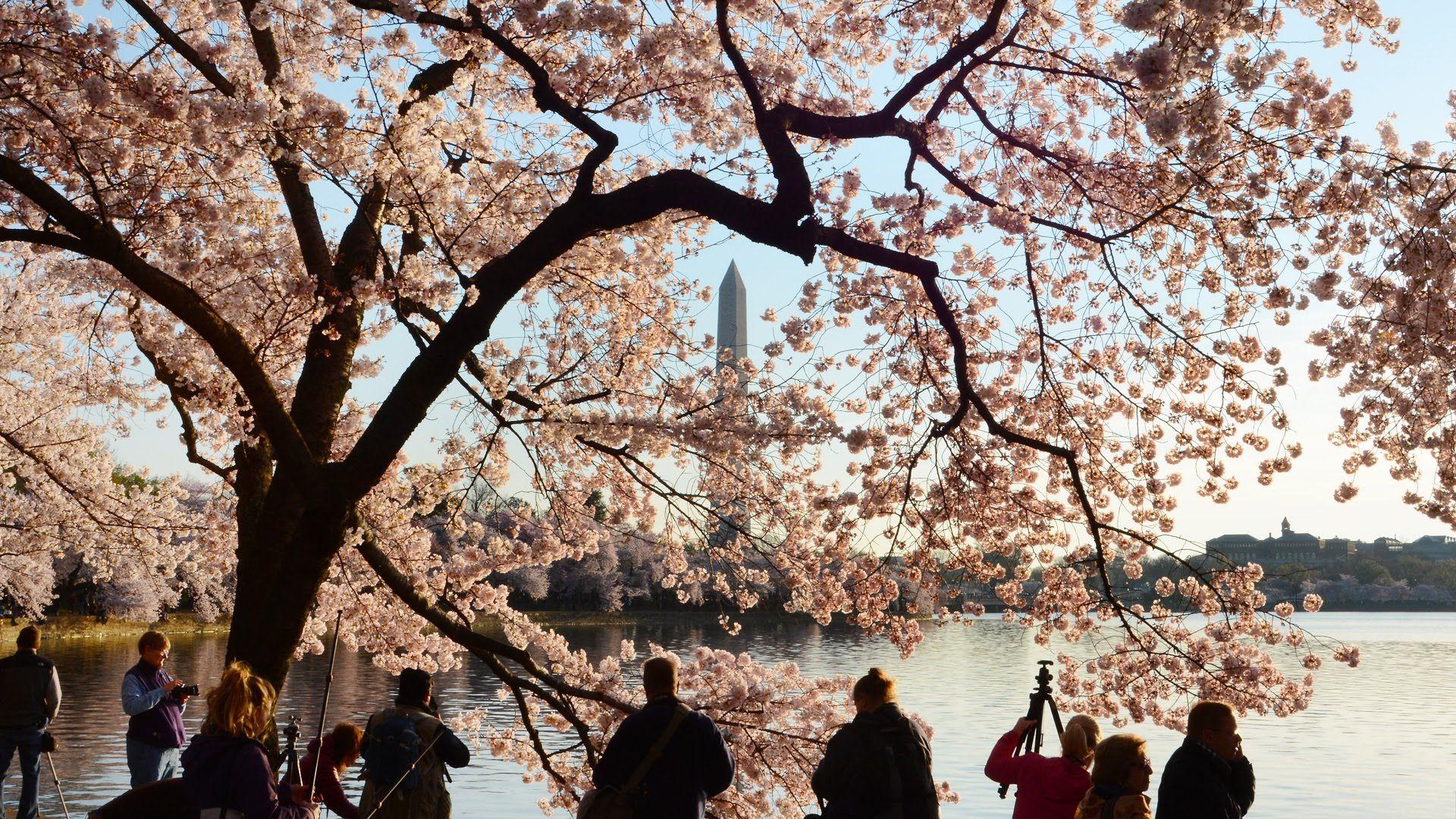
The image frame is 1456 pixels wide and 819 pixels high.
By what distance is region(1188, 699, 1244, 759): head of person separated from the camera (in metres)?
4.07

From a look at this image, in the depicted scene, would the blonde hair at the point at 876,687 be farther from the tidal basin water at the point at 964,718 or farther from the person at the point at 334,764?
the tidal basin water at the point at 964,718

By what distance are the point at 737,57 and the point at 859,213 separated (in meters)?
2.30

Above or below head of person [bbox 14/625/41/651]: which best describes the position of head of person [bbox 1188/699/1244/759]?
below

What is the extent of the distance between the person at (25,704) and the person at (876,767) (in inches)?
234

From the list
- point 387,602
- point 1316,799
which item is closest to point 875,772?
point 387,602

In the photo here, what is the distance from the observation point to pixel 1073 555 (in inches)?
259

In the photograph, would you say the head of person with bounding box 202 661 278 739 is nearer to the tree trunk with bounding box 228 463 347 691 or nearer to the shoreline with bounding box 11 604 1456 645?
the tree trunk with bounding box 228 463 347 691

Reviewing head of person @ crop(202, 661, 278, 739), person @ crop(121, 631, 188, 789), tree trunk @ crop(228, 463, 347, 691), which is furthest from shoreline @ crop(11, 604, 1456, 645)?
head of person @ crop(202, 661, 278, 739)

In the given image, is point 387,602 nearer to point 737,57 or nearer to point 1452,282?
point 737,57

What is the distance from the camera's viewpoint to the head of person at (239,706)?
407cm

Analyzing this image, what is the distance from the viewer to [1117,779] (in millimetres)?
4027

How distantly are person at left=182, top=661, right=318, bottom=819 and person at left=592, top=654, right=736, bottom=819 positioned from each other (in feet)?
Result: 4.20

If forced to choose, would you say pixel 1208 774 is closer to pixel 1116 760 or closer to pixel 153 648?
pixel 1116 760

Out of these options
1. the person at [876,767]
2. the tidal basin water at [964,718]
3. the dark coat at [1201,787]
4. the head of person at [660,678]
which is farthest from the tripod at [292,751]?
the tidal basin water at [964,718]
